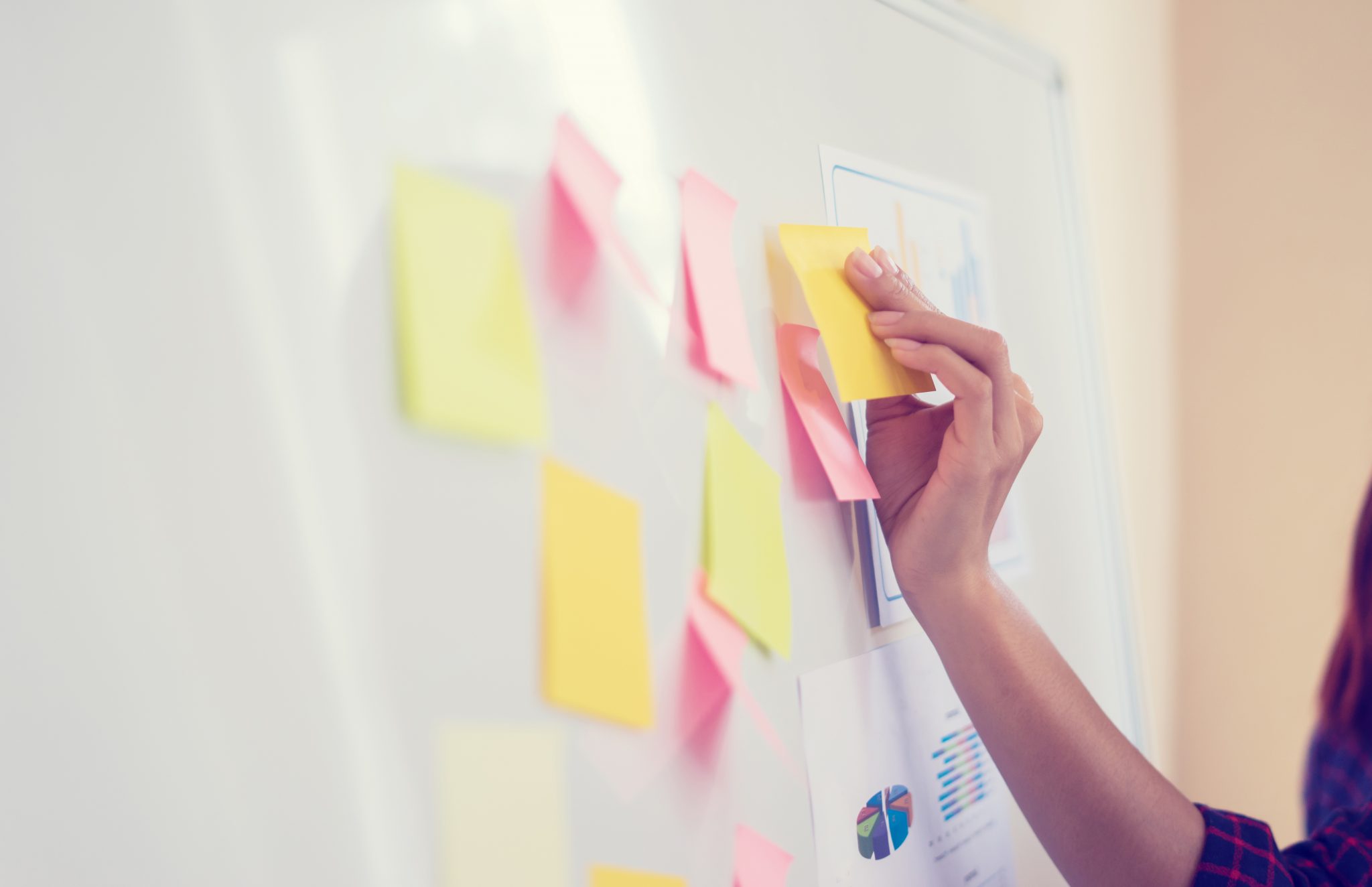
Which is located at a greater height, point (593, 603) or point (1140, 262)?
point (1140, 262)

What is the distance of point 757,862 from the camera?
42cm

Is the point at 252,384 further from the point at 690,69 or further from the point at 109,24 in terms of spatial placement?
the point at 690,69

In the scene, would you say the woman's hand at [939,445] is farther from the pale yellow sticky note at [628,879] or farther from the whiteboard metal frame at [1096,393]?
the whiteboard metal frame at [1096,393]

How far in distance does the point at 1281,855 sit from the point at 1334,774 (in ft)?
1.29

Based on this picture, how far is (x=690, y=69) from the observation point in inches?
17.3

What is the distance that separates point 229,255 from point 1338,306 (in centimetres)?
126

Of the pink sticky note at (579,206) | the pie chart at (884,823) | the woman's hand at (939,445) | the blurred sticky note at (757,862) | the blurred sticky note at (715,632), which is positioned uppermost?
the pink sticky note at (579,206)

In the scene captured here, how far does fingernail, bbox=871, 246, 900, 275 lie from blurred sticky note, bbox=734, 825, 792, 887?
297mm

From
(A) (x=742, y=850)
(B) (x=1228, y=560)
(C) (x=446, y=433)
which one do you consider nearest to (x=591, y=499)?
(C) (x=446, y=433)

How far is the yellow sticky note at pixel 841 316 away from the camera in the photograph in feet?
1.51

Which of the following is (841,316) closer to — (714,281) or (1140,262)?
(714,281)

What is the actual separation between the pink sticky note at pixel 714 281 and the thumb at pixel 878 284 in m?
0.08

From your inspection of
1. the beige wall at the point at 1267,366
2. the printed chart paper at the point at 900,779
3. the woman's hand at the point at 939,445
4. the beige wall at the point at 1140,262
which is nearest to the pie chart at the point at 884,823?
the printed chart paper at the point at 900,779

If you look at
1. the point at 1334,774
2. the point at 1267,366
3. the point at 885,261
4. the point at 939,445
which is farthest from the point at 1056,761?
the point at 1267,366
